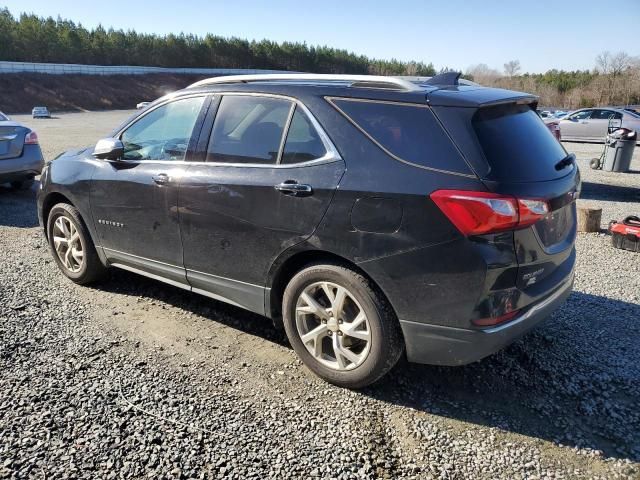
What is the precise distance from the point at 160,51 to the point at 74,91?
2756cm

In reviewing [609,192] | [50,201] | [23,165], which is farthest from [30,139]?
[609,192]

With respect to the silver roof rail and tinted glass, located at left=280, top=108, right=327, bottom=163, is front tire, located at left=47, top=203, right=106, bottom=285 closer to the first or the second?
the silver roof rail

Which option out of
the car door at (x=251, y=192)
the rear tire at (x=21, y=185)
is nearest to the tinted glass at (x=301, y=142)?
the car door at (x=251, y=192)

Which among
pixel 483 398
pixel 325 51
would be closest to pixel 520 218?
pixel 483 398

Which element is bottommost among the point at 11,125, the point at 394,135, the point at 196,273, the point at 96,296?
the point at 96,296

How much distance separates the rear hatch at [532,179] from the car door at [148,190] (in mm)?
2078

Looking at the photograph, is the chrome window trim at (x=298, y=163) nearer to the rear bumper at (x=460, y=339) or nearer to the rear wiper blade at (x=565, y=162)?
the rear bumper at (x=460, y=339)

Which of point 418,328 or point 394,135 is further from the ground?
point 394,135

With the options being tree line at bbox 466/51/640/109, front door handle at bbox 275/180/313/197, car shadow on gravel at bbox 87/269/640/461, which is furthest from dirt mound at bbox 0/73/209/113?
car shadow on gravel at bbox 87/269/640/461

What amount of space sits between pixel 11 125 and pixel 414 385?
7873 millimetres

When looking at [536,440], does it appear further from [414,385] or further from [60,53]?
[60,53]

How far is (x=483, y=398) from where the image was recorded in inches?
123

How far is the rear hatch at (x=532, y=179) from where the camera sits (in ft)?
8.83

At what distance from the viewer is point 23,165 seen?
8.24 m
